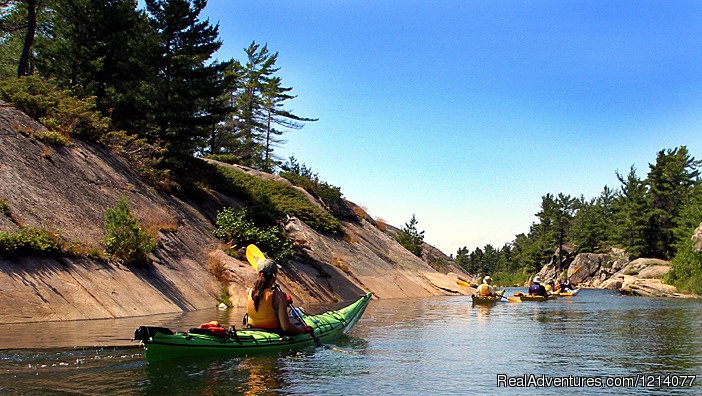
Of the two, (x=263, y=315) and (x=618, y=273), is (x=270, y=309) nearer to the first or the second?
(x=263, y=315)

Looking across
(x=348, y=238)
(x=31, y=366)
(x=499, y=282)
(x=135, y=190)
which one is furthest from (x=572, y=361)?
(x=499, y=282)

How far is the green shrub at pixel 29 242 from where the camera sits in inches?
651

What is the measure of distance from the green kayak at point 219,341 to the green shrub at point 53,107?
1705 centimetres

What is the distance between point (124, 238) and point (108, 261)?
1082 mm

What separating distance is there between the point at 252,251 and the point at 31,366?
694 cm

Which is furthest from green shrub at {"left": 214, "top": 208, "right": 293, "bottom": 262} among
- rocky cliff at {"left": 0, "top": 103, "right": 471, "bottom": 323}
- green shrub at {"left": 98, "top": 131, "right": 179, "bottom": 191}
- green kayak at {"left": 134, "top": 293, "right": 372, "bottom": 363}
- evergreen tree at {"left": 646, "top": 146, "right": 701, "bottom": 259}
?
evergreen tree at {"left": 646, "top": 146, "right": 701, "bottom": 259}

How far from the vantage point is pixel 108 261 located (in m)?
19.5

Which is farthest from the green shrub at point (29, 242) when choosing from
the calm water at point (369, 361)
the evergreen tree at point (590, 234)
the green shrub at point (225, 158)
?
the evergreen tree at point (590, 234)

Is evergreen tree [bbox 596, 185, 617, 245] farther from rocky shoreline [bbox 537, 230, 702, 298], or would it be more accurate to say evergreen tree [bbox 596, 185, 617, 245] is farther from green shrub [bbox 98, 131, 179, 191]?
green shrub [bbox 98, 131, 179, 191]

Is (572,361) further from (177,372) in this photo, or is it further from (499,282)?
(499,282)

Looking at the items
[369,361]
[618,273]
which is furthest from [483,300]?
[618,273]

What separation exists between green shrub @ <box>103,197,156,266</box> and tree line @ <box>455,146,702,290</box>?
39.8m

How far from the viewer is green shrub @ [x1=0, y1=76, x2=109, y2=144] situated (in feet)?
82.5

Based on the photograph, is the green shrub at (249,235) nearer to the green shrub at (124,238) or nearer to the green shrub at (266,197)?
the green shrub at (266,197)
